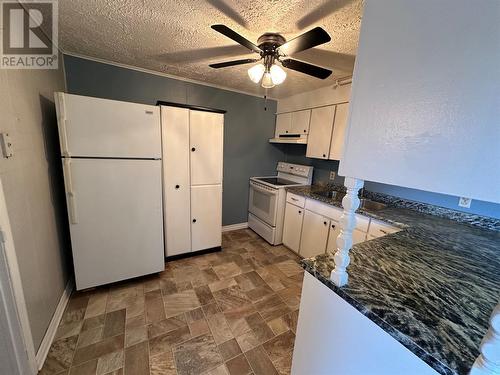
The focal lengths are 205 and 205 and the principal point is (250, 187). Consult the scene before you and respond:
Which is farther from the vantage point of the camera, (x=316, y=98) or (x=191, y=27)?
(x=316, y=98)

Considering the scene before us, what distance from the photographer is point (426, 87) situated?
0.61 m

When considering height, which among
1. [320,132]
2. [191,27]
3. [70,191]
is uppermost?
[191,27]

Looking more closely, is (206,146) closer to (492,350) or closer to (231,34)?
(231,34)

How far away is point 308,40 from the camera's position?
4.09ft

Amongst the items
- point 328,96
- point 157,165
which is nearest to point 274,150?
point 328,96

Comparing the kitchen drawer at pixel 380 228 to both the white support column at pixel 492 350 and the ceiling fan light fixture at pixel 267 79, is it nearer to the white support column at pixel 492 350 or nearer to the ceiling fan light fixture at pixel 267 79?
the white support column at pixel 492 350

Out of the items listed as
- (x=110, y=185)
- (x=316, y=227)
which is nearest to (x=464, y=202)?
(x=316, y=227)

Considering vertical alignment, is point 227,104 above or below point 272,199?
above

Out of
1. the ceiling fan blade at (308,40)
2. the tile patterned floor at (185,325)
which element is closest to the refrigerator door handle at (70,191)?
the tile patterned floor at (185,325)

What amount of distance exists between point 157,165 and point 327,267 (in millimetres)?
1798

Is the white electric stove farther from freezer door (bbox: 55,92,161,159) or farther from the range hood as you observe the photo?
freezer door (bbox: 55,92,161,159)

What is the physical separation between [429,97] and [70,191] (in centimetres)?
237

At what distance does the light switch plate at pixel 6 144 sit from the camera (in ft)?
3.55

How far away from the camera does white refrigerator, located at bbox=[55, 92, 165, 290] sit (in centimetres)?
171
